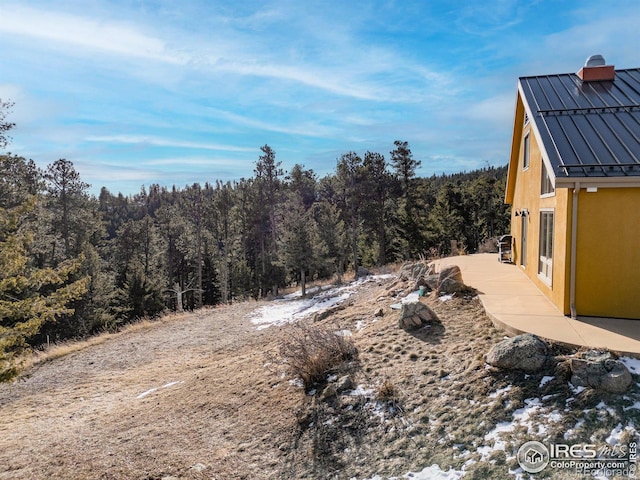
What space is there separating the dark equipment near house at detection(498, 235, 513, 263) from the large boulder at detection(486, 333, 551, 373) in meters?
8.12

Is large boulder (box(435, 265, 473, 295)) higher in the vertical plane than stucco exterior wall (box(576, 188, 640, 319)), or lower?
lower

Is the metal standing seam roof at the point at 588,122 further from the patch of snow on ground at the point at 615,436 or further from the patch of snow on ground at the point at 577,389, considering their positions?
the patch of snow on ground at the point at 615,436

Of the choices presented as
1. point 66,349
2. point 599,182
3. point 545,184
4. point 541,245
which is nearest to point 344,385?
point 599,182

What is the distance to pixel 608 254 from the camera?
579cm

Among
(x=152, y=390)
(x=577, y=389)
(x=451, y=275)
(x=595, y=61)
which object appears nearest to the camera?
(x=577, y=389)

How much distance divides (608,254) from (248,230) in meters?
29.3

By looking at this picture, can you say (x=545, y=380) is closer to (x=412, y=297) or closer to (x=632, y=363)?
(x=632, y=363)

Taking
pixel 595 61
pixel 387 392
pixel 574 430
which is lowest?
pixel 387 392

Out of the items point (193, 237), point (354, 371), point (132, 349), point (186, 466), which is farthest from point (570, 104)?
point (193, 237)

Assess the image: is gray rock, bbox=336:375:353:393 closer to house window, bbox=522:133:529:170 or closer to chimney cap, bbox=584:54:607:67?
house window, bbox=522:133:529:170

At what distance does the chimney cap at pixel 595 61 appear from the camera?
9492 mm

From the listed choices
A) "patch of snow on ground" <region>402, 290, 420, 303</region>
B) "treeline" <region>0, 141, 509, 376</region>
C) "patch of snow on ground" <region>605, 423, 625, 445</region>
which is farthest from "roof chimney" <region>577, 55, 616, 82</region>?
"treeline" <region>0, 141, 509, 376</region>

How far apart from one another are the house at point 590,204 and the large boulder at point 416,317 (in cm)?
213

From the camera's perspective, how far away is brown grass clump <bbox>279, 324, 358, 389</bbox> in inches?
228
